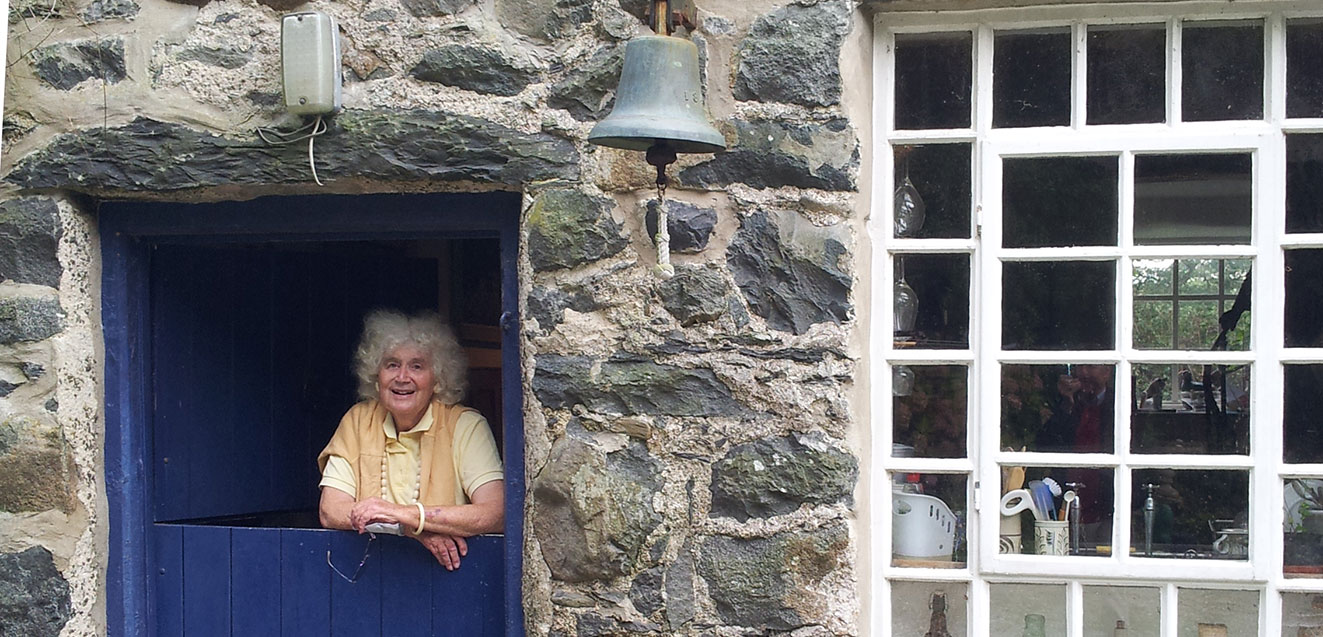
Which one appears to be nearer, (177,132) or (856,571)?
(856,571)

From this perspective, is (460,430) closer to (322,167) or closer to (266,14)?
(322,167)

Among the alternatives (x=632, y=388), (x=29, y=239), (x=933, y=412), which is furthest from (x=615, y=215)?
(x=29, y=239)

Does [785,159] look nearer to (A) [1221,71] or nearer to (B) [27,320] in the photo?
(A) [1221,71]

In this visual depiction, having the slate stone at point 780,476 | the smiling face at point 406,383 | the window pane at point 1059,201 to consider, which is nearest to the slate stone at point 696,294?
the slate stone at point 780,476

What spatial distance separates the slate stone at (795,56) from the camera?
9.58 feet

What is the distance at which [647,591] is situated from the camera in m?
2.97

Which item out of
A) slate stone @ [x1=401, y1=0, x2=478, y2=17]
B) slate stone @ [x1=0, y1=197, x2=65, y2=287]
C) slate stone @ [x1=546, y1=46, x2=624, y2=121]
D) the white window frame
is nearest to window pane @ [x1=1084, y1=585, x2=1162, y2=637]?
the white window frame

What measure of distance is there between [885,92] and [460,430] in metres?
1.46

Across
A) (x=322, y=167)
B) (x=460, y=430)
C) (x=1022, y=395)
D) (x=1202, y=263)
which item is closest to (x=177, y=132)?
(x=322, y=167)

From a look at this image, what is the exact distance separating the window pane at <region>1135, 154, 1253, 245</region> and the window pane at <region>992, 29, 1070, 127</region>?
0.23m

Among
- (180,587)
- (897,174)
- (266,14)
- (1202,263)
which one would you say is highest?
(266,14)

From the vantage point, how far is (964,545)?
3064 millimetres

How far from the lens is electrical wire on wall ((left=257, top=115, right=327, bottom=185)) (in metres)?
3.07

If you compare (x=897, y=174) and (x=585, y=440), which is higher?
(x=897, y=174)
